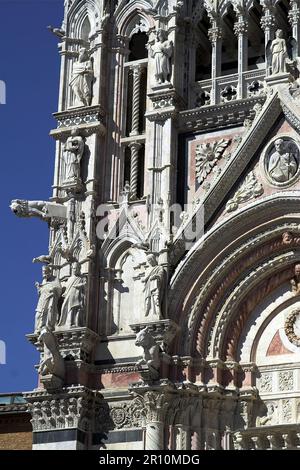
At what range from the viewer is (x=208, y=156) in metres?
29.9

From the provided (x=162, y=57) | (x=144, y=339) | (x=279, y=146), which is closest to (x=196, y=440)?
(x=144, y=339)

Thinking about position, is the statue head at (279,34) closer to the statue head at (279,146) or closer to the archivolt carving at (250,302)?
the statue head at (279,146)

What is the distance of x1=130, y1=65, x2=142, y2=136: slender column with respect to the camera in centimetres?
3109

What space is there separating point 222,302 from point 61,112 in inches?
215

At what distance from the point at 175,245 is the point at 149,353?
234 centimetres

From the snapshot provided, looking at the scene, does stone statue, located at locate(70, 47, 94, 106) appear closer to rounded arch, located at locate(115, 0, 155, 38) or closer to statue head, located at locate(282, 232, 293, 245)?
rounded arch, located at locate(115, 0, 155, 38)

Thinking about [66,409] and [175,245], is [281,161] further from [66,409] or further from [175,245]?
[66,409]

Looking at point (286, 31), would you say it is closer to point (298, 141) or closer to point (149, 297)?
point (298, 141)

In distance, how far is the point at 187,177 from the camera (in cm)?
3003

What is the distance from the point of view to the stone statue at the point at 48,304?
29.1 m

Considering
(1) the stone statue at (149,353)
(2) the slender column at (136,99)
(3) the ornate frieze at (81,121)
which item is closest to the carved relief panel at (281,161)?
(2) the slender column at (136,99)

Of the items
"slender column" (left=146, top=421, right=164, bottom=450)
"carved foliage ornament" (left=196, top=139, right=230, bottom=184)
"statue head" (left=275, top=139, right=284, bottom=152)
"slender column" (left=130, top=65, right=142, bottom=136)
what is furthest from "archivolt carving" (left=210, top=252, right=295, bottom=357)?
"slender column" (left=130, top=65, right=142, bottom=136)

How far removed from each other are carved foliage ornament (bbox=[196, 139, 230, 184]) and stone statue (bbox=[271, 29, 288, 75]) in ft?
5.58
